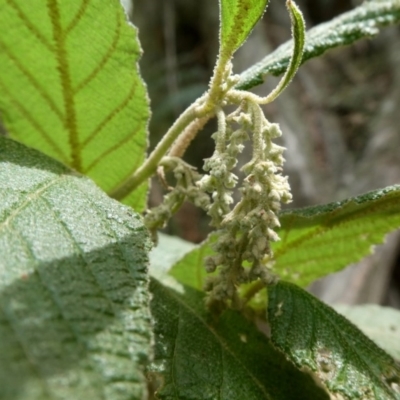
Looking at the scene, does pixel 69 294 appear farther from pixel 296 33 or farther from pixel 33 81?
pixel 33 81

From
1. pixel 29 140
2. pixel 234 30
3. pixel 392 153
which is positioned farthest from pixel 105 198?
pixel 392 153

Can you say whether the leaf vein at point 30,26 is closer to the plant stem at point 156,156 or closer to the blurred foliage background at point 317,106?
the plant stem at point 156,156

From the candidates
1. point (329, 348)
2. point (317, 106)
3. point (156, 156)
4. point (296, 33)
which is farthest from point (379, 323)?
point (317, 106)

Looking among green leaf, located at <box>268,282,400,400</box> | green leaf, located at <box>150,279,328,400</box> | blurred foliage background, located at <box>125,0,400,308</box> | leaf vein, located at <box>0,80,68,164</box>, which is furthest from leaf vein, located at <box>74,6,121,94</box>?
blurred foliage background, located at <box>125,0,400,308</box>

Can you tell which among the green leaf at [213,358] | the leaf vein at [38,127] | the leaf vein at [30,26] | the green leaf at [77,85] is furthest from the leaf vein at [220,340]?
the leaf vein at [30,26]

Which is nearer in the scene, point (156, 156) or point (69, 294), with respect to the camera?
point (69, 294)
